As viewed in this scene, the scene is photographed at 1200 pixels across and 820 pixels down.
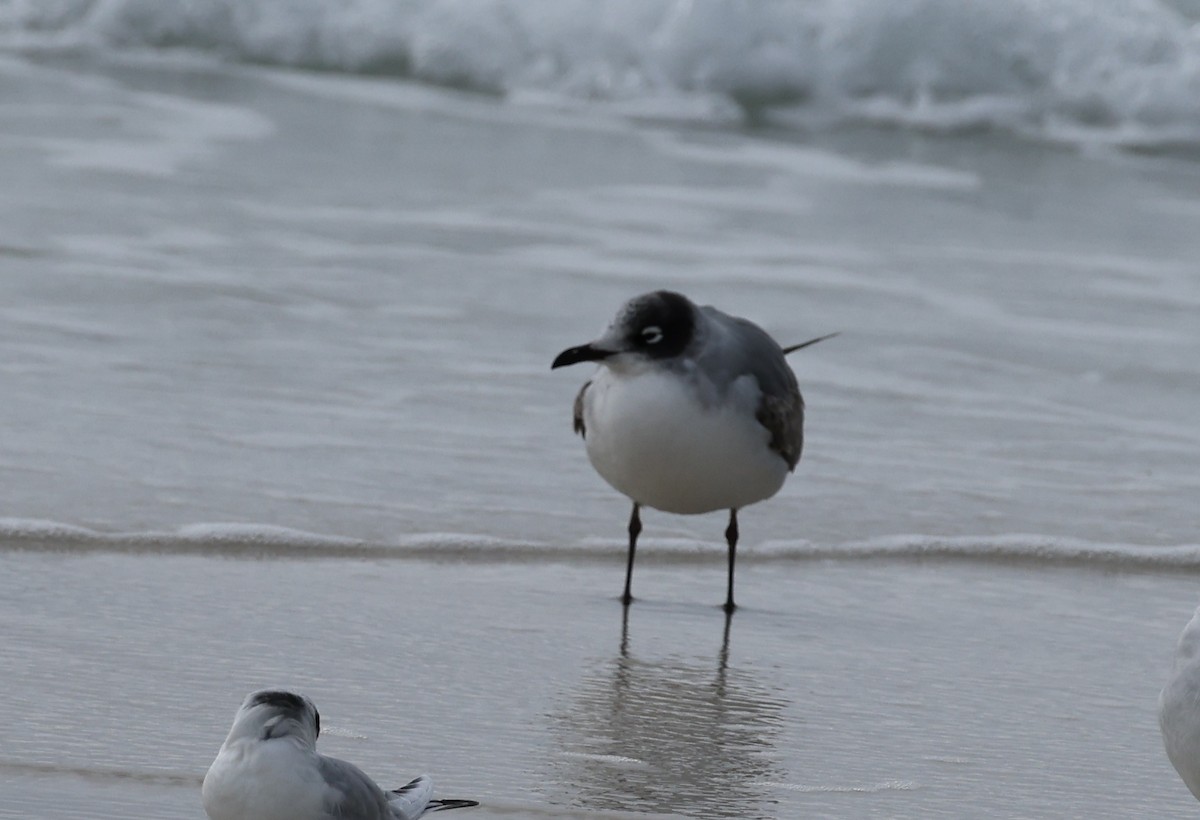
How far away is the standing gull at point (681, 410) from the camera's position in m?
5.07

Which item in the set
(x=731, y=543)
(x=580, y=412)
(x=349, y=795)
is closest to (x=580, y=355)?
(x=580, y=412)

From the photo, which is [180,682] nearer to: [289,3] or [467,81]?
[467,81]

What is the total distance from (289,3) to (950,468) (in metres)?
10.2

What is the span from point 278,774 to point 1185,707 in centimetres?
133

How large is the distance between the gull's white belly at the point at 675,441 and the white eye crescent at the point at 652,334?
69 mm

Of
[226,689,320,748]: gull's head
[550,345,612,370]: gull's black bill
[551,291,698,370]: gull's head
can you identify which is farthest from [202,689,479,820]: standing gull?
[551,291,698,370]: gull's head

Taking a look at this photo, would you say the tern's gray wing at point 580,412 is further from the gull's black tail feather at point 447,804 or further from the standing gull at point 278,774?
the standing gull at point 278,774

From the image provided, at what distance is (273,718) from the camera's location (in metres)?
3.17

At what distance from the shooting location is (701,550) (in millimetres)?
5848

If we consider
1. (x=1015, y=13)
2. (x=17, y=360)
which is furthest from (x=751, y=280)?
(x=1015, y=13)

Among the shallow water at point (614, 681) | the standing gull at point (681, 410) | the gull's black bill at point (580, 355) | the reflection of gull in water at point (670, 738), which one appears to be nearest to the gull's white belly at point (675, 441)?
the standing gull at point (681, 410)

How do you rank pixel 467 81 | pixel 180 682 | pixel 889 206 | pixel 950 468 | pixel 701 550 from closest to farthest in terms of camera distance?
pixel 180 682 → pixel 701 550 → pixel 950 468 → pixel 889 206 → pixel 467 81

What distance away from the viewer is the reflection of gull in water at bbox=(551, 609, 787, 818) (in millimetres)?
3900

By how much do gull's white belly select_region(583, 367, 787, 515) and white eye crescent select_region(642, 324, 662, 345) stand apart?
0.07 meters
